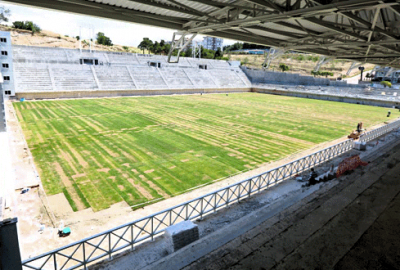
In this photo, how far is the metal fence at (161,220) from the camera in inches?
234

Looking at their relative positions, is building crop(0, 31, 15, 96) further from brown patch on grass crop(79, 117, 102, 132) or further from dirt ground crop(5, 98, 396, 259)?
dirt ground crop(5, 98, 396, 259)

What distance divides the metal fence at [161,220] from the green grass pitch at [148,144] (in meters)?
1.73

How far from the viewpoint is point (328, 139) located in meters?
19.6

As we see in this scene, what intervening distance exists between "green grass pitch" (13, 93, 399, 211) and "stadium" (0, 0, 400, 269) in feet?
0.30

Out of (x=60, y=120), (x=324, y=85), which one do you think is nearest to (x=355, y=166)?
(x=60, y=120)

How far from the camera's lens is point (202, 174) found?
12398mm

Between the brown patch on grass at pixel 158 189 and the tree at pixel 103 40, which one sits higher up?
the tree at pixel 103 40

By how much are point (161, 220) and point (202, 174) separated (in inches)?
204

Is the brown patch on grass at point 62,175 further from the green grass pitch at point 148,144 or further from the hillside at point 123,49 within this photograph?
the hillside at point 123,49

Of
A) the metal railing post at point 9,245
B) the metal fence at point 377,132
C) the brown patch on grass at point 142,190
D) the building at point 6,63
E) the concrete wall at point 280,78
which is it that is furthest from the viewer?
the concrete wall at point 280,78

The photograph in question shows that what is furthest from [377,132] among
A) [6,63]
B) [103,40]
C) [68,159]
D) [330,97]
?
[103,40]

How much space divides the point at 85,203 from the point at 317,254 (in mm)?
7697

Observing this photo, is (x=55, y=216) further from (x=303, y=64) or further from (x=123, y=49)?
(x=303, y=64)

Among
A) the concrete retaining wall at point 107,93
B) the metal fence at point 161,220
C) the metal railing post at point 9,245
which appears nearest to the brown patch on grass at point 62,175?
the metal fence at point 161,220
